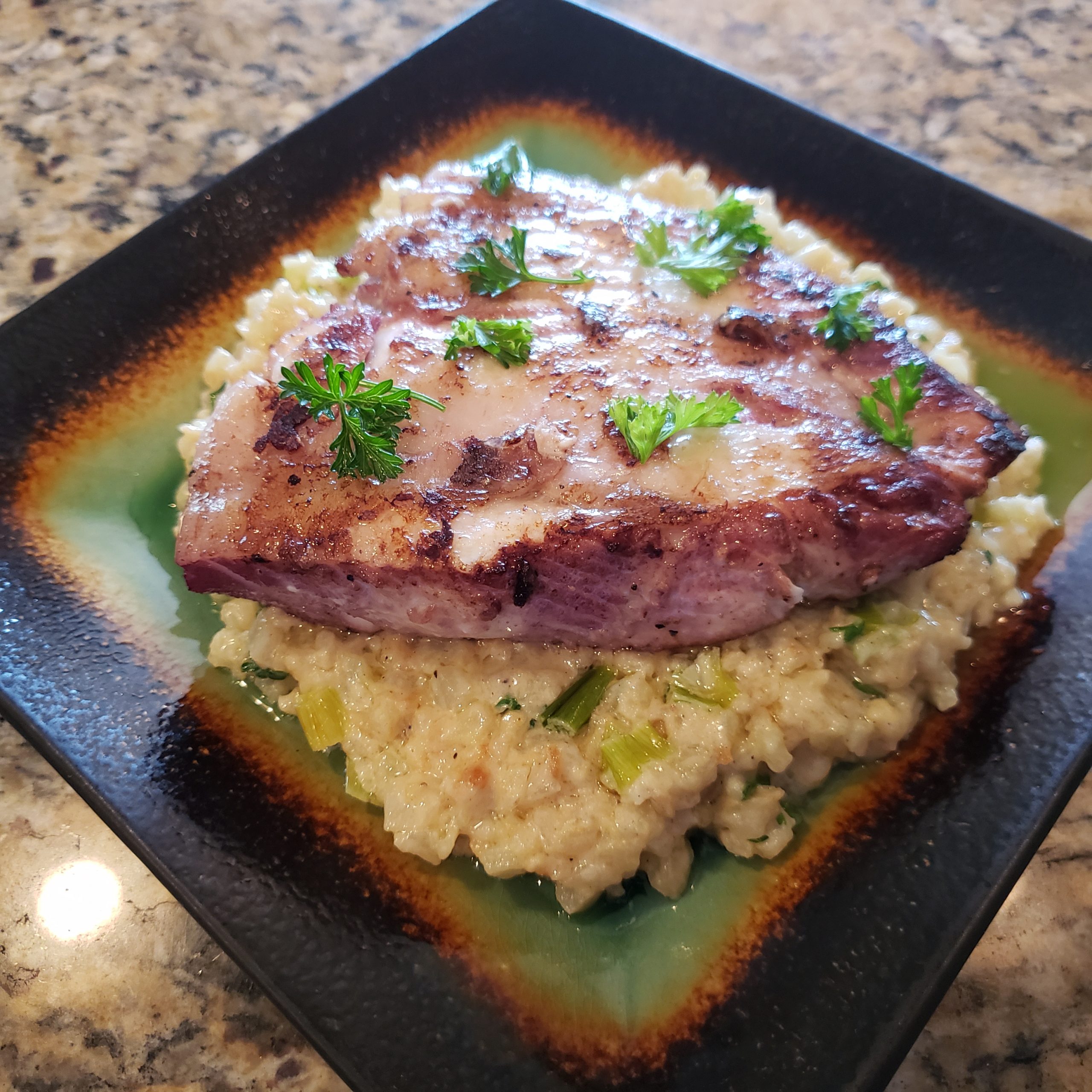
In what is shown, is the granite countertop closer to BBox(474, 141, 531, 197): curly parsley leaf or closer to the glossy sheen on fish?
the glossy sheen on fish

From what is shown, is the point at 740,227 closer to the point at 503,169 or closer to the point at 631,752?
the point at 503,169

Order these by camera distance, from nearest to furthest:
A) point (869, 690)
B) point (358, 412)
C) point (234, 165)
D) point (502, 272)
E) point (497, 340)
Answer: point (358, 412) < point (869, 690) < point (497, 340) < point (502, 272) < point (234, 165)

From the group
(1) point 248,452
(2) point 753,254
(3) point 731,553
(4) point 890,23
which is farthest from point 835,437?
(4) point 890,23

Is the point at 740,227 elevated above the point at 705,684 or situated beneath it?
elevated above

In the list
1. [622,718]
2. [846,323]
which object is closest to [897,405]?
[846,323]

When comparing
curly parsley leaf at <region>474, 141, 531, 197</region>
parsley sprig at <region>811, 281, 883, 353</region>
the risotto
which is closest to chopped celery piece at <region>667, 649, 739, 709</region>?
the risotto

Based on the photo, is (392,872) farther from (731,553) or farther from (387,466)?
(731,553)

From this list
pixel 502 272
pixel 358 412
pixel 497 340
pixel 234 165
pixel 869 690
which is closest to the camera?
pixel 358 412
